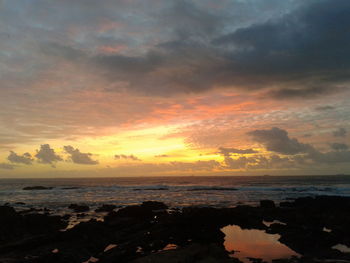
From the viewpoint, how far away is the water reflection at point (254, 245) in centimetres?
1764

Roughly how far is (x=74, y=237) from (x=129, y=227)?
6.37 metres

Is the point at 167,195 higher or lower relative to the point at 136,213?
lower

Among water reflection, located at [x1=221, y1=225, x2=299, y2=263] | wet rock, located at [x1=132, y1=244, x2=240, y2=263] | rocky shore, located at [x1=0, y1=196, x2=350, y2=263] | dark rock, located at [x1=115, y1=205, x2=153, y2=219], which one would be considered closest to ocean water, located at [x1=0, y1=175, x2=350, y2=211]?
dark rock, located at [x1=115, y1=205, x2=153, y2=219]

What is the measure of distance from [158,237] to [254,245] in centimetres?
778

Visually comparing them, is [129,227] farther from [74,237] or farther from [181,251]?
[181,251]

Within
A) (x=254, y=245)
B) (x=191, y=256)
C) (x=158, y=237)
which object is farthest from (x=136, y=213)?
(x=191, y=256)

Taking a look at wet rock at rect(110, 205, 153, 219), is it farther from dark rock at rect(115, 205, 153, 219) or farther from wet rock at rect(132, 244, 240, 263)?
wet rock at rect(132, 244, 240, 263)

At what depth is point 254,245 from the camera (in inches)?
790

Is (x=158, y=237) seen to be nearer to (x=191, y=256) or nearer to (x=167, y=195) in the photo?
(x=191, y=256)

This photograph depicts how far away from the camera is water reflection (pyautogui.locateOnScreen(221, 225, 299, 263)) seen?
57.9 ft

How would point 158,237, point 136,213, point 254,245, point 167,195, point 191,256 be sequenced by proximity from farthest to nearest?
point 167,195 → point 136,213 → point 158,237 → point 254,245 → point 191,256

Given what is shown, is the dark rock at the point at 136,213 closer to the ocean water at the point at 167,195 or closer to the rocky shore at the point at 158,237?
the rocky shore at the point at 158,237

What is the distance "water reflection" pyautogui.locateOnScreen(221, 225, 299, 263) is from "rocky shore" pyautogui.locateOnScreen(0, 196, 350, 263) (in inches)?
24.8

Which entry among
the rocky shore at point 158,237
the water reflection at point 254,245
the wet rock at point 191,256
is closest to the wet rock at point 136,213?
the rocky shore at point 158,237
